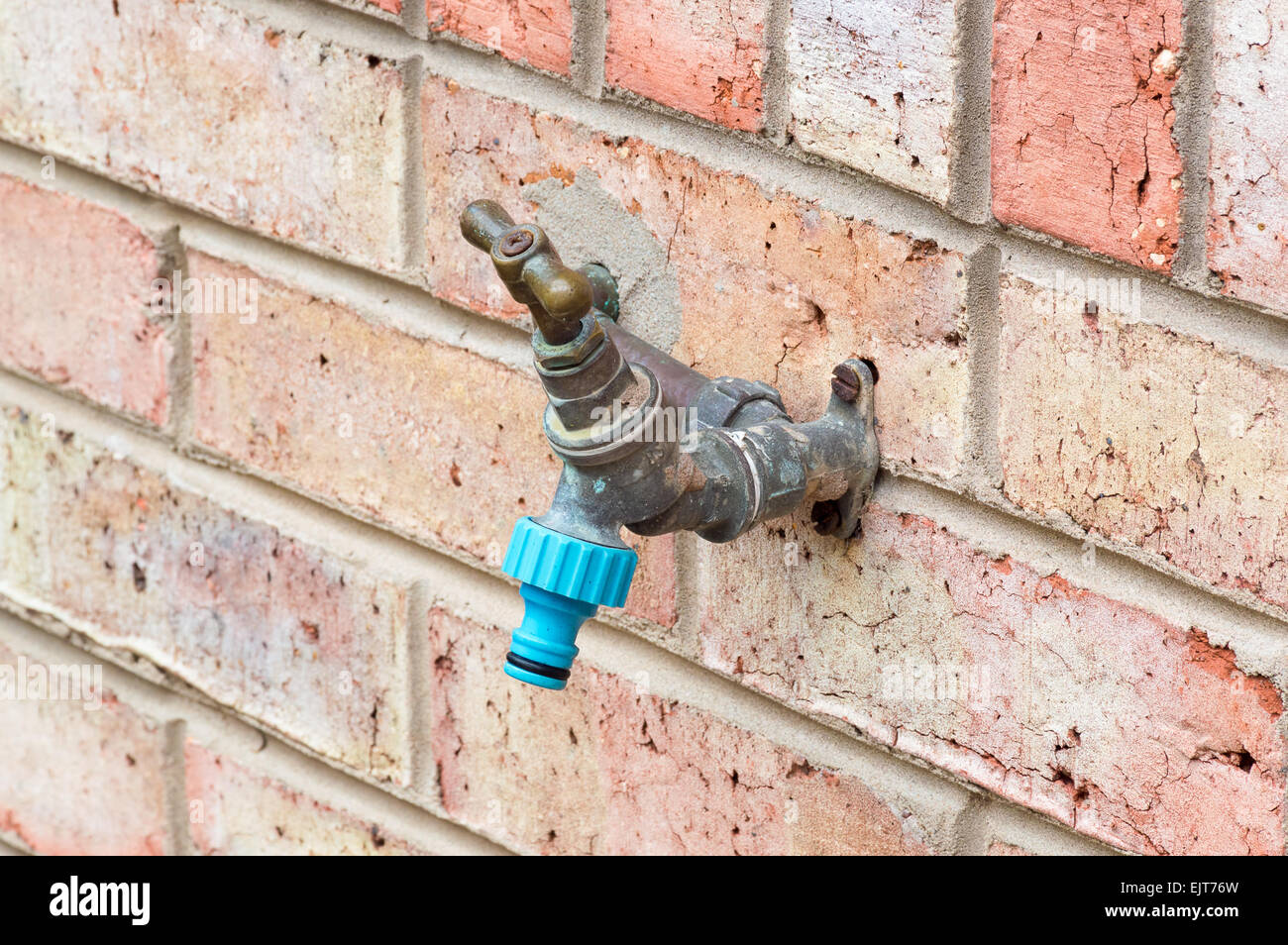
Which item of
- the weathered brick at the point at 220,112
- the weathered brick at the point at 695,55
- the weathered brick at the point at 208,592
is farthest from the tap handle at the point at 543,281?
the weathered brick at the point at 208,592

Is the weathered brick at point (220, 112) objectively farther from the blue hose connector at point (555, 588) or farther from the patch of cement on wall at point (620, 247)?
the blue hose connector at point (555, 588)

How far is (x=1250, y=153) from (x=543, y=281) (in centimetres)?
32

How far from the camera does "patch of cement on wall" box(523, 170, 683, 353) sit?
0.97m

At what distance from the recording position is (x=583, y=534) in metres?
0.80

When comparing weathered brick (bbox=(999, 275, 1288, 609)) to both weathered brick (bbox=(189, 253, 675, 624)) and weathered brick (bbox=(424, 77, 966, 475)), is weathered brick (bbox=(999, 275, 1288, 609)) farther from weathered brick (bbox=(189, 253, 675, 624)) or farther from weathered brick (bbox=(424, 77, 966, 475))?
weathered brick (bbox=(189, 253, 675, 624))

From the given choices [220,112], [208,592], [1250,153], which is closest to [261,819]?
[208,592]

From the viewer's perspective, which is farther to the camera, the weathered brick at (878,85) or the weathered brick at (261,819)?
the weathered brick at (261,819)

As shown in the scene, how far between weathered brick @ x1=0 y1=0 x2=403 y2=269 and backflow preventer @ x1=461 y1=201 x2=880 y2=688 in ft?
0.89

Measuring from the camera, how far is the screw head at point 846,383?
0.89 m

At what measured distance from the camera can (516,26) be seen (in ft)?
3.22

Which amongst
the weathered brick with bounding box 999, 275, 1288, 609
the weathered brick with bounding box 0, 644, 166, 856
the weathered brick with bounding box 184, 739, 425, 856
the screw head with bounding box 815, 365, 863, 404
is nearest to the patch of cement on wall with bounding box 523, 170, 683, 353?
the screw head with bounding box 815, 365, 863, 404

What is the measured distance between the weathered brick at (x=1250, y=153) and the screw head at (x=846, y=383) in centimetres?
21
